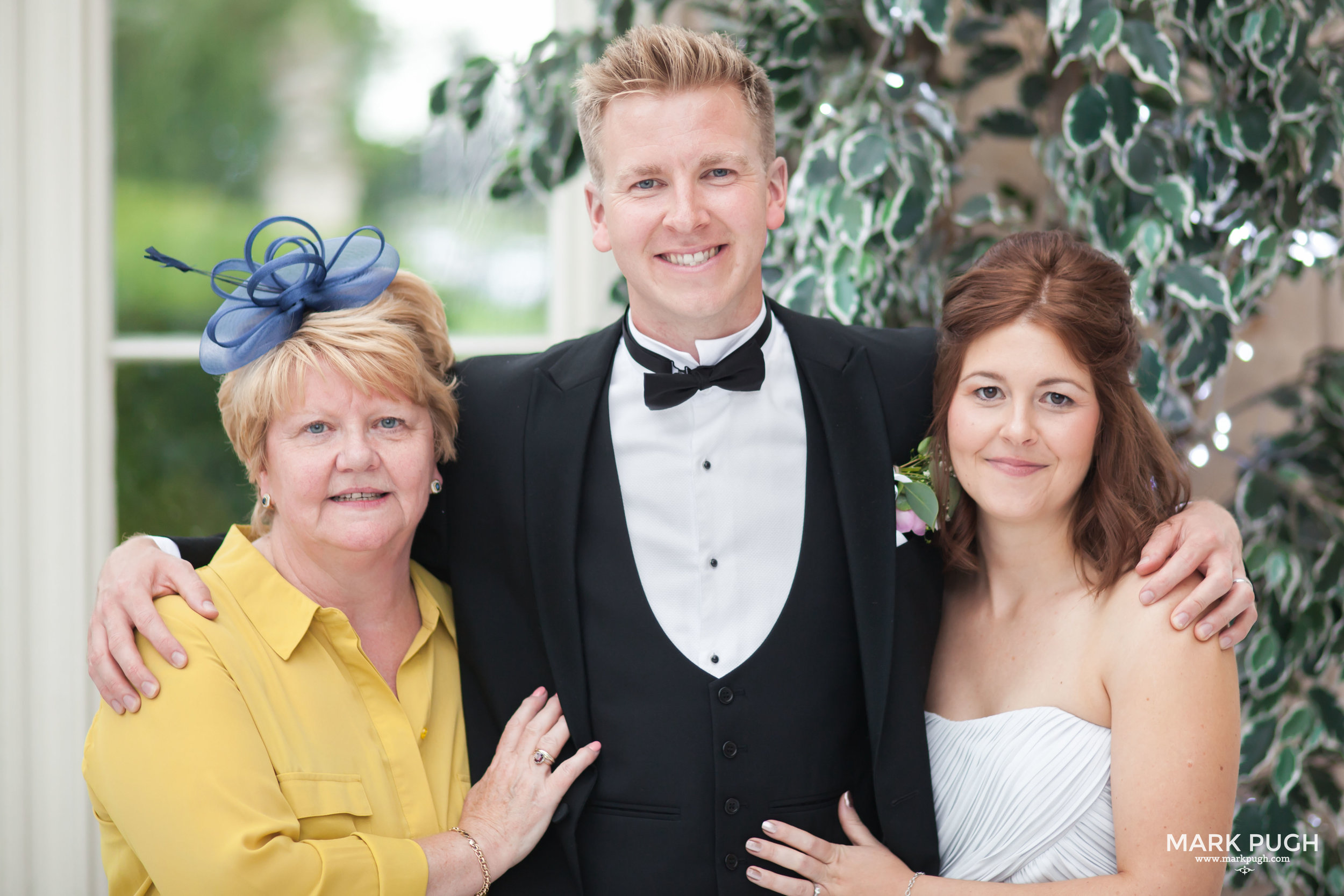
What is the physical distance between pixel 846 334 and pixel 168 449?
185cm

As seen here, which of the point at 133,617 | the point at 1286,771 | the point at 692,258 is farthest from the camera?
the point at 1286,771

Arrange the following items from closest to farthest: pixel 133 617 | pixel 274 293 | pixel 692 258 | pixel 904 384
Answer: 1. pixel 133 617
2. pixel 274 293
3. pixel 692 258
4. pixel 904 384

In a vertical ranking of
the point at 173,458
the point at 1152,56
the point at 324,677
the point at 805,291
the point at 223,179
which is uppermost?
the point at 223,179

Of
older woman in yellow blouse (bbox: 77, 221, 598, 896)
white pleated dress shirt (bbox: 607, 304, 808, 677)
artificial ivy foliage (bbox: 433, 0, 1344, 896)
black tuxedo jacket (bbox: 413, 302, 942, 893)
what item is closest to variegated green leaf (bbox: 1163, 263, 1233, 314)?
artificial ivy foliage (bbox: 433, 0, 1344, 896)

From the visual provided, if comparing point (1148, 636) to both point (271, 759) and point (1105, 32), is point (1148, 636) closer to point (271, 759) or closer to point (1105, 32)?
point (1105, 32)

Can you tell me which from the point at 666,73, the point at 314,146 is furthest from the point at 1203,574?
Result: the point at 314,146

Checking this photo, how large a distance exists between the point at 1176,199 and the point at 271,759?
5.70 feet

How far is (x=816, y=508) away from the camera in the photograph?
5.17ft

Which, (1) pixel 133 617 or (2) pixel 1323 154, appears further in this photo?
(2) pixel 1323 154

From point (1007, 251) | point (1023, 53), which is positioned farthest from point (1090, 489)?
point (1023, 53)

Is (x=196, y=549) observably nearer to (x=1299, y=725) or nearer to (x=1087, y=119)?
Result: (x=1087, y=119)

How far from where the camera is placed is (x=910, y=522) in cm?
158

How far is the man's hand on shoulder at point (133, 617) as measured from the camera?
4.25 feet

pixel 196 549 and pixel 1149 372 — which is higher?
pixel 1149 372
